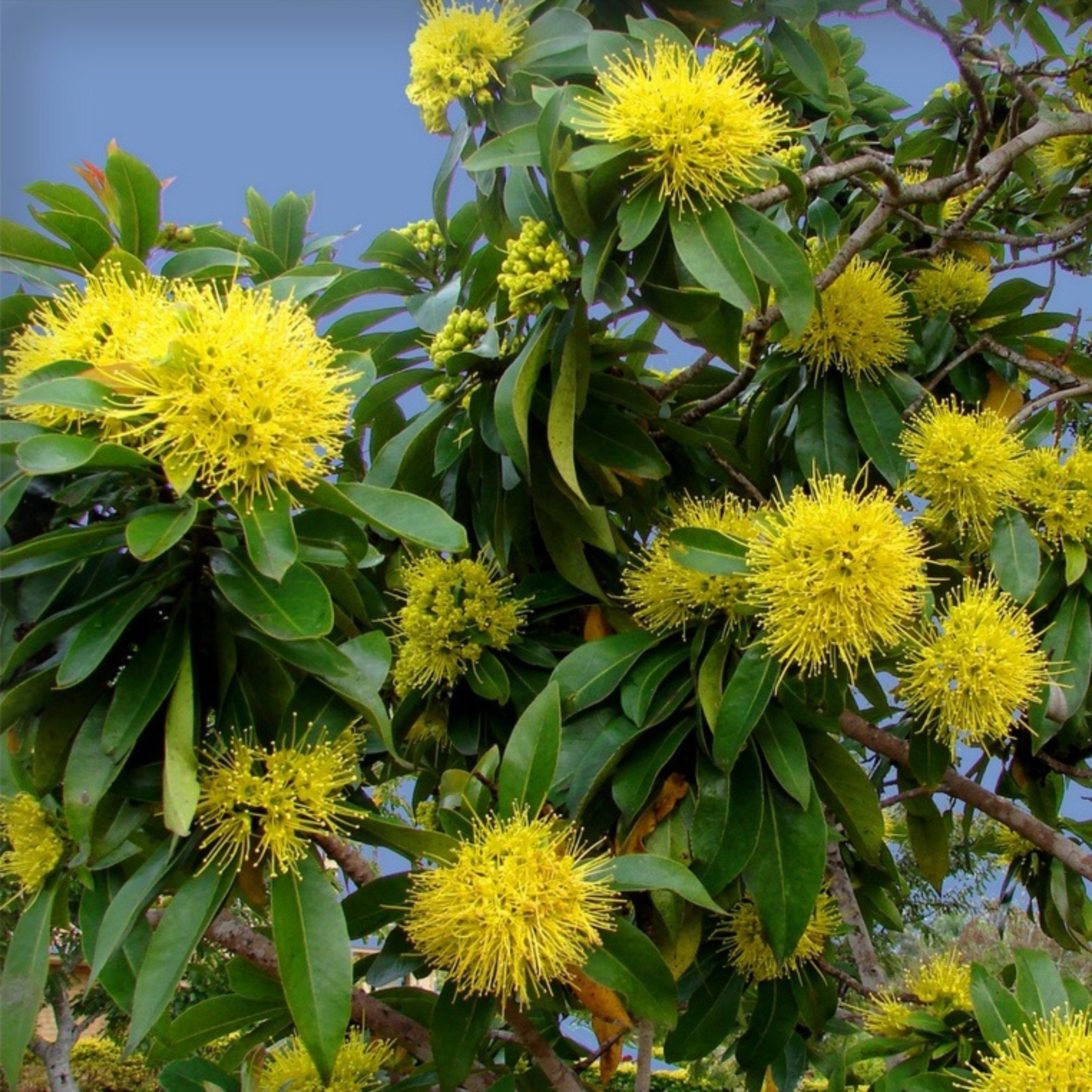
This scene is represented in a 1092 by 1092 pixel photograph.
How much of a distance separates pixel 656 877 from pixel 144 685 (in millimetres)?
692

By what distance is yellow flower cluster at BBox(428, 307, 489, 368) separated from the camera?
1842 millimetres

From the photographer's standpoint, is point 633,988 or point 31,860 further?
point 31,860

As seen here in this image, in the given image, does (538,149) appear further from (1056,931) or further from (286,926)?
(1056,931)

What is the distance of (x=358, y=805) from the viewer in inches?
72.8

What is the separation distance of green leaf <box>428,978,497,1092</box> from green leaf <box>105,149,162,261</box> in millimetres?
1141

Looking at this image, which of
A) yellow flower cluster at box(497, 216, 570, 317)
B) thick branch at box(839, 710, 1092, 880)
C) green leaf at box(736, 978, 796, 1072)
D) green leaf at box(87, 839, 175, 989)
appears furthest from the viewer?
green leaf at box(736, 978, 796, 1072)

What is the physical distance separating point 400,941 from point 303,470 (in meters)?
0.81

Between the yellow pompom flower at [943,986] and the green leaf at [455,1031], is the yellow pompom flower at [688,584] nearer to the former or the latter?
the green leaf at [455,1031]

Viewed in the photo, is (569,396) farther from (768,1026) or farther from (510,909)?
(768,1026)

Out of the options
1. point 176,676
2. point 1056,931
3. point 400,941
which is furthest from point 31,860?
point 1056,931

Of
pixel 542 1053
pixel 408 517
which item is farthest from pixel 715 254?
pixel 542 1053

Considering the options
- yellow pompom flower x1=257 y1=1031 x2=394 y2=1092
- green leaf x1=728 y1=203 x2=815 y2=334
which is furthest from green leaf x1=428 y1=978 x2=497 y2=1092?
green leaf x1=728 y1=203 x2=815 y2=334

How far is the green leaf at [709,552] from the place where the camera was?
1595 mm

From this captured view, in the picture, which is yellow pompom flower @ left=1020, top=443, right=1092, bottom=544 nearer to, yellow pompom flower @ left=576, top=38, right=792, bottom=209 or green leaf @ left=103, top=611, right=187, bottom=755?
yellow pompom flower @ left=576, top=38, right=792, bottom=209
